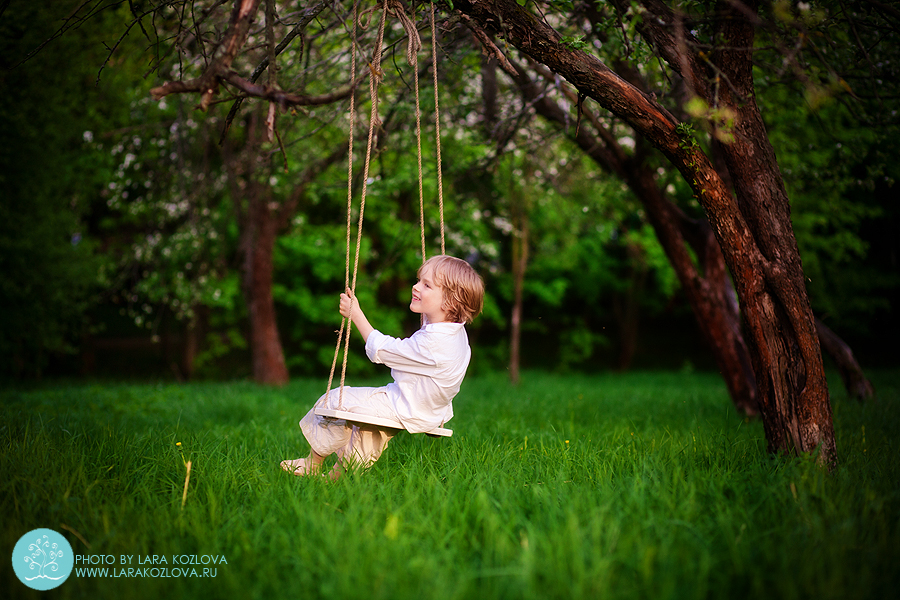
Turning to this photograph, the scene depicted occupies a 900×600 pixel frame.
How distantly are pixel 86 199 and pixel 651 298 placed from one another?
46.1ft

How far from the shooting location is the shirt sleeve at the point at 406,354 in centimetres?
307

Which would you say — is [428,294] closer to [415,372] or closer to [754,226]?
[415,372]

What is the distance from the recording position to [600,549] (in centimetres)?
209

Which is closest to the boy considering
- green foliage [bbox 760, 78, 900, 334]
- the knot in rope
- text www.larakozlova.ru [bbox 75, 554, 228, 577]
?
text www.larakozlova.ru [bbox 75, 554, 228, 577]

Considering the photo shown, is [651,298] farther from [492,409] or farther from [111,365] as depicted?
[111,365]

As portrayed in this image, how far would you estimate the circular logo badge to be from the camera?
2.09 m

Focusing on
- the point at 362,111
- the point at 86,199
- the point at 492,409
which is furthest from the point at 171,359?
the point at 492,409

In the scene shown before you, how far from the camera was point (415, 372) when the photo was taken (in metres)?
3.10

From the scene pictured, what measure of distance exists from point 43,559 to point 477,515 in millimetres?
1726

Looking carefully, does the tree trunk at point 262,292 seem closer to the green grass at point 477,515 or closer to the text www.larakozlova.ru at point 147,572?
the green grass at point 477,515

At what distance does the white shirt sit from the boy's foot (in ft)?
1.96

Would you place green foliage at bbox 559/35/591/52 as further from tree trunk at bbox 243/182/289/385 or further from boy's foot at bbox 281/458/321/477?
tree trunk at bbox 243/182/289/385

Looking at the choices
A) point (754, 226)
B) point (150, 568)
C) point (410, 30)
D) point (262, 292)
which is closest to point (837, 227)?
point (754, 226)

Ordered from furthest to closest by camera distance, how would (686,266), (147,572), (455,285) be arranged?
(686,266) → (455,285) → (147,572)
